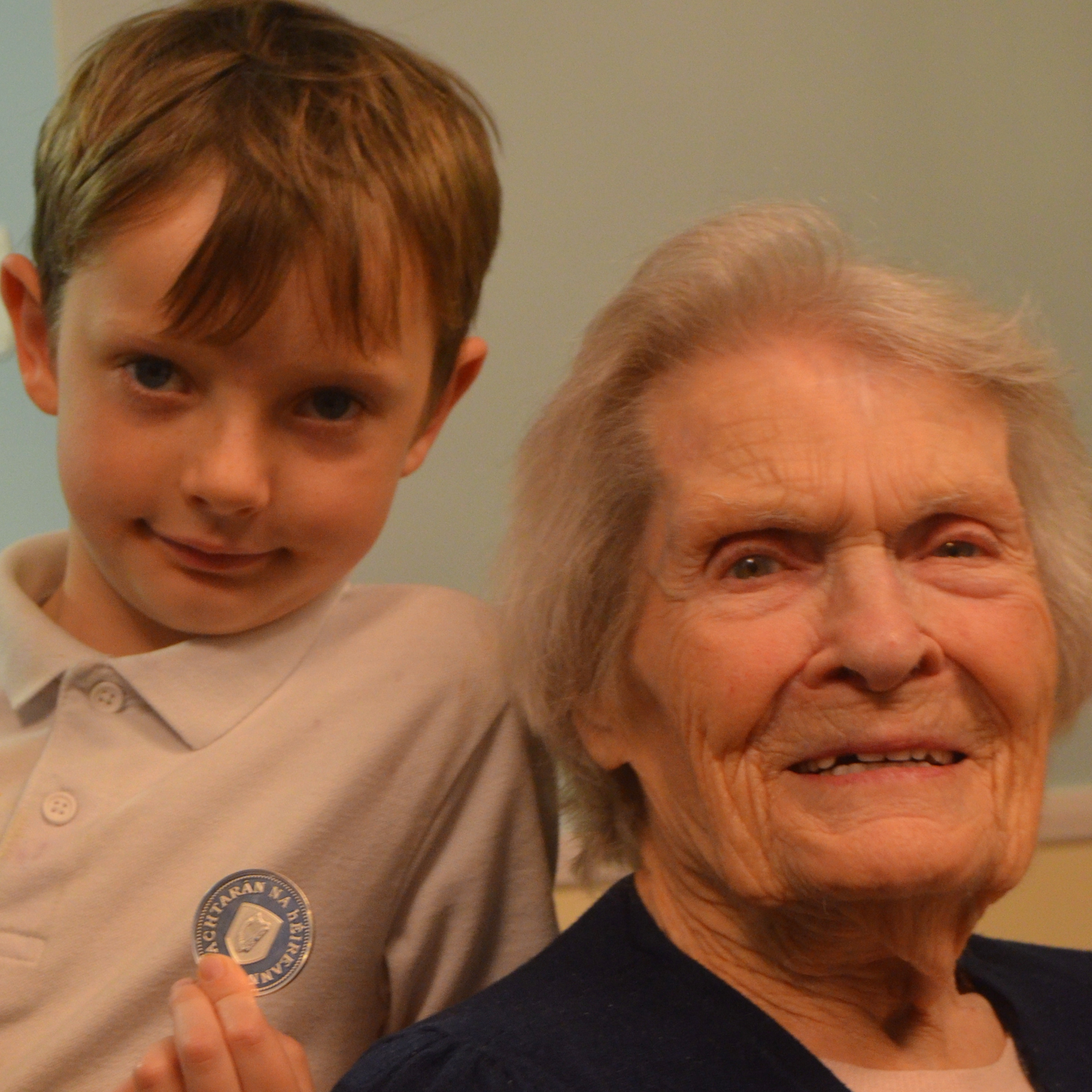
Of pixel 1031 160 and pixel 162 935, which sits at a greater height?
pixel 1031 160

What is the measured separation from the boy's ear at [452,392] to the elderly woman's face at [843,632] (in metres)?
0.30

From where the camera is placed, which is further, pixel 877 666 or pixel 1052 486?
pixel 1052 486

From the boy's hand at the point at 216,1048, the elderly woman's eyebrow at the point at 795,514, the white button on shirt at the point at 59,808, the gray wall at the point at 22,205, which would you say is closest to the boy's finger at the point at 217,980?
the boy's hand at the point at 216,1048

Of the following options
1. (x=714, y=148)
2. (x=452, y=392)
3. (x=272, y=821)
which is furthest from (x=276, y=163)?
(x=714, y=148)

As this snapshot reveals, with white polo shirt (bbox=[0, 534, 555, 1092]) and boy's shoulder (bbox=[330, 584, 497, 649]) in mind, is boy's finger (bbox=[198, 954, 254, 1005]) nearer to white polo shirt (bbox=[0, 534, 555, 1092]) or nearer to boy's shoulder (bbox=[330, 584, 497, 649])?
white polo shirt (bbox=[0, 534, 555, 1092])

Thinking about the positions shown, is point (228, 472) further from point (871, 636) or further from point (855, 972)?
point (855, 972)

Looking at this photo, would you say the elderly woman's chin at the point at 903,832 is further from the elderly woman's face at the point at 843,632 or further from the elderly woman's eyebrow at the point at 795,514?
the elderly woman's eyebrow at the point at 795,514

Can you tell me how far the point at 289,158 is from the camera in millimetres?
1187

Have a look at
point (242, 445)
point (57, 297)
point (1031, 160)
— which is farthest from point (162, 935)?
point (1031, 160)

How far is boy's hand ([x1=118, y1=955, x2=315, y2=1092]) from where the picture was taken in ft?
3.17

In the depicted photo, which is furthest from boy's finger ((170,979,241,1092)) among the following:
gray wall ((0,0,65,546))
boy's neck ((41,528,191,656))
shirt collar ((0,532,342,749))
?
gray wall ((0,0,65,546))

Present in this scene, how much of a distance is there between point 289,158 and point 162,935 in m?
0.71

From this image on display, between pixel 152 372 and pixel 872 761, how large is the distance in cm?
71

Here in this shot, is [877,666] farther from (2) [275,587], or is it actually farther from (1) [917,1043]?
(2) [275,587]
